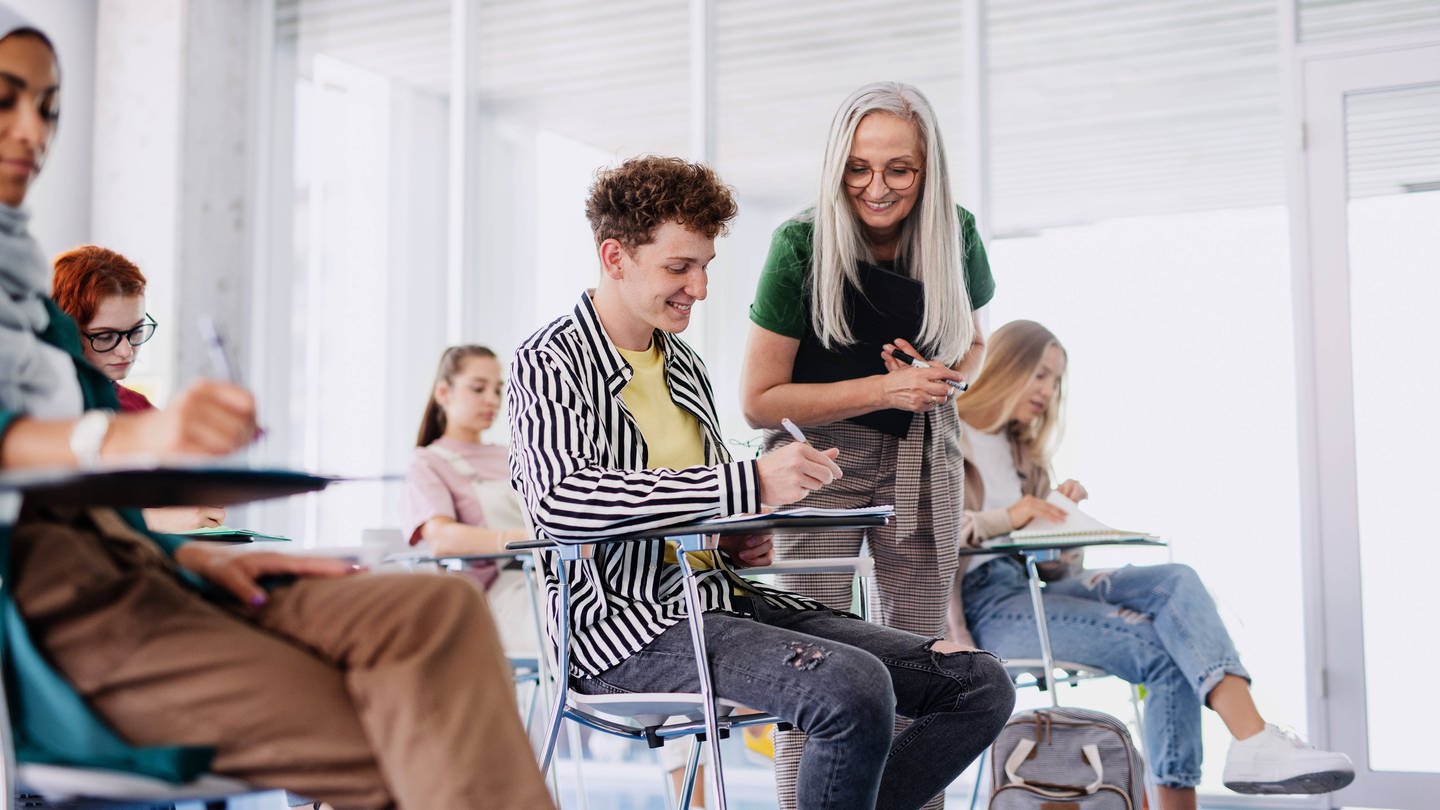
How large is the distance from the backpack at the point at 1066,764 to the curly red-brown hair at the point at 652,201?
1.32 meters

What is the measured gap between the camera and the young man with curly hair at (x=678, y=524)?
1842mm

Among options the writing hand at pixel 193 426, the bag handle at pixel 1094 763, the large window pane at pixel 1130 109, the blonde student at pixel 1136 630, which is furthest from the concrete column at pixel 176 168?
the writing hand at pixel 193 426

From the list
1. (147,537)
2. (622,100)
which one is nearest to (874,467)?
(147,537)

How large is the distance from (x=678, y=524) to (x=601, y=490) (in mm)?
116

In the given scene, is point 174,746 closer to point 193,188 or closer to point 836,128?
point 836,128

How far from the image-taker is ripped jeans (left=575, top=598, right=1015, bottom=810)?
181cm

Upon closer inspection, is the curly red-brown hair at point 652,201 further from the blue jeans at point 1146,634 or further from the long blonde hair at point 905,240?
the blue jeans at point 1146,634

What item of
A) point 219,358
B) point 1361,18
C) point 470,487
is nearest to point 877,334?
point 219,358

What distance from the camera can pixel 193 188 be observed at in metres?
5.29

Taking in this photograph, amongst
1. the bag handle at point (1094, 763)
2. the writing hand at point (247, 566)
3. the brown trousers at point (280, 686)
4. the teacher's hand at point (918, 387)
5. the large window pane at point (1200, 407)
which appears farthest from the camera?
the large window pane at point (1200, 407)

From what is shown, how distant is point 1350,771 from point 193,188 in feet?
14.7

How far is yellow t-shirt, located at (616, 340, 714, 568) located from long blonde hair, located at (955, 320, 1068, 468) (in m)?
1.46

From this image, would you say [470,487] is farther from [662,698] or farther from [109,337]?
[662,698]

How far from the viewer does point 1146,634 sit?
310 cm
